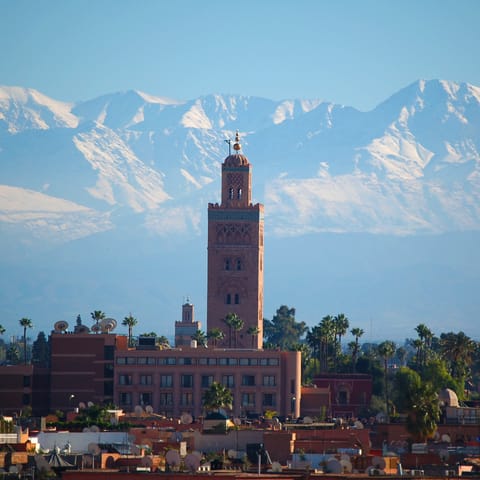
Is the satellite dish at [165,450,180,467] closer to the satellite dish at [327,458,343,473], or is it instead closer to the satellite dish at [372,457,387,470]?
the satellite dish at [327,458,343,473]

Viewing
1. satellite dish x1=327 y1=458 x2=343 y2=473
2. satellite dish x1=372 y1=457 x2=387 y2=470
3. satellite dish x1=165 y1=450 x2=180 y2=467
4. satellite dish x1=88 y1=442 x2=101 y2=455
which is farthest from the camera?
satellite dish x1=88 y1=442 x2=101 y2=455

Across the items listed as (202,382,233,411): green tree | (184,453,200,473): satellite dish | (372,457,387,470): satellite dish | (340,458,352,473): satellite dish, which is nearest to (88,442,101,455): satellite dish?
(184,453,200,473): satellite dish

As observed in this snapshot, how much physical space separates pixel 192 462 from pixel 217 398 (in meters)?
78.5

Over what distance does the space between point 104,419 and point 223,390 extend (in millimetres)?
28618

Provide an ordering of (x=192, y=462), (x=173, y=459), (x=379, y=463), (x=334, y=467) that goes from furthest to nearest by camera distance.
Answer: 1. (x=379, y=463)
2. (x=173, y=459)
3. (x=334, y=467)
4. (x=192, y=462)

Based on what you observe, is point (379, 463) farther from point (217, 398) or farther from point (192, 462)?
point (217, 398)

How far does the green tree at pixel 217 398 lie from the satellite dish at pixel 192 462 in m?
73.7

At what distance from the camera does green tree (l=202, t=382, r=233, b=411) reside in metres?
185

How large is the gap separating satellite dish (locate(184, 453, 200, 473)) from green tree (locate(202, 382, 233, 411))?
73.7m

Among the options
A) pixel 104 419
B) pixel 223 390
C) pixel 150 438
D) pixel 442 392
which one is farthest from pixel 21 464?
pixel 223 390

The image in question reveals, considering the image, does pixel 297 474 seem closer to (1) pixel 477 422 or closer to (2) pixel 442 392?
(1) pixel 477 422

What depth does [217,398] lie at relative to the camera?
186 meters

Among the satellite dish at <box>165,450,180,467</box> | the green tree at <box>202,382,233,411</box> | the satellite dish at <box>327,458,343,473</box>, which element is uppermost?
the green tree at <box>202,382,233,411</box>

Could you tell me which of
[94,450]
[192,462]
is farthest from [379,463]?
[94,450]
